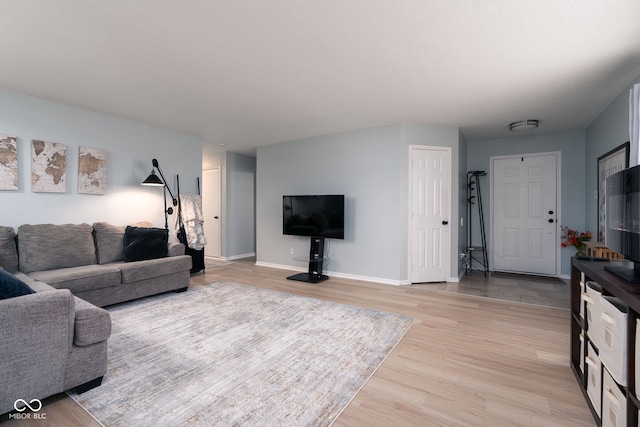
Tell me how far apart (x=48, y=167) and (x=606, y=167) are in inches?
275

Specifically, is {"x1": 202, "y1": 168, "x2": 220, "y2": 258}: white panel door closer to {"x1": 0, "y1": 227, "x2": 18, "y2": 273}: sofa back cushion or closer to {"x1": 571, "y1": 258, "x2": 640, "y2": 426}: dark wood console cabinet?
{"x1": 0, "y1": 227, "x2": 18, "y2": 273}: sofa back cushion

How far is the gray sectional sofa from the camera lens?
156 cm

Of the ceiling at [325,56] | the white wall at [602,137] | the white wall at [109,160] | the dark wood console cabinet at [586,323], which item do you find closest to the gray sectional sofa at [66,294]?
the white wall at [109,160]

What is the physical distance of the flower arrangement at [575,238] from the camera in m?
4.31

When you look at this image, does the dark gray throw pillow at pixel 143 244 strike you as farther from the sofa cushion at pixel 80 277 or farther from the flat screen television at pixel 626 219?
the flat screen television at pixel 626 219

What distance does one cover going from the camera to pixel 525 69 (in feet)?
8.68

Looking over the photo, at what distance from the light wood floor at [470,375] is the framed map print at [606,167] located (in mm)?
1552

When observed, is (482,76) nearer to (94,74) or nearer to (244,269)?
(94,74)

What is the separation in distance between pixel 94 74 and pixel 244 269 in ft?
12.0

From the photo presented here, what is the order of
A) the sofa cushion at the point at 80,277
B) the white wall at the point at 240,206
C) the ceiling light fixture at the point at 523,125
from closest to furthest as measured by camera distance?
the sofa cushion at the point at 80,277 < the ceiling light fixture at the point at 523,125 < the white wall at the point at 240,206

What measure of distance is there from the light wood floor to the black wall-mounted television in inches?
59.7

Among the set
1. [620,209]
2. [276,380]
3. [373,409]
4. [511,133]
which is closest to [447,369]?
[373,409]

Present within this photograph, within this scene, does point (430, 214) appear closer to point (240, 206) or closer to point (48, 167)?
point (240, 206)

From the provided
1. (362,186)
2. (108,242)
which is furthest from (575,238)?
(108,242)
